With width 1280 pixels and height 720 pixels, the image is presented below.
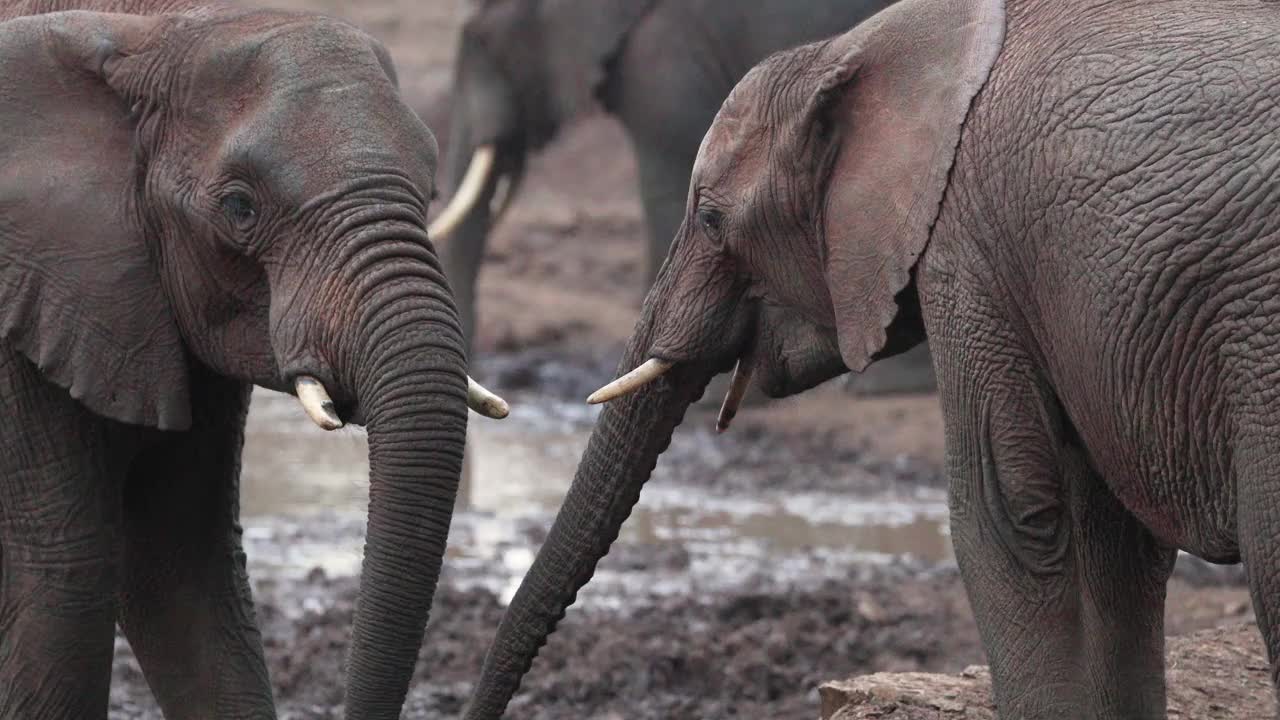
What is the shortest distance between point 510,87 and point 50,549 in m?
6.65

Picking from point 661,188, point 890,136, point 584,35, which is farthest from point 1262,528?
point 661,188

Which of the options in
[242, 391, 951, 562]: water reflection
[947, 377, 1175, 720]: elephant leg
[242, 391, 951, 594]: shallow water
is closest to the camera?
[947, 377, 1175, 720]: elephant leg

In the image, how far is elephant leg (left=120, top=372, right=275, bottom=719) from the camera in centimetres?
493

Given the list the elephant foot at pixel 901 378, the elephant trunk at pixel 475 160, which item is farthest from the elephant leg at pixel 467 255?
the elephant foot at pixel 901 378

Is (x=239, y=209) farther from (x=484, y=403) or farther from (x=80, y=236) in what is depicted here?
(x=484, y=403)

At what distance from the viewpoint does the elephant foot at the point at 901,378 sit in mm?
11305

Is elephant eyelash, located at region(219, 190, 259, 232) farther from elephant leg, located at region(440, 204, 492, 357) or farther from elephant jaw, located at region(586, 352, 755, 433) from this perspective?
elephant leg, located at region(440, 204, 492, 357)

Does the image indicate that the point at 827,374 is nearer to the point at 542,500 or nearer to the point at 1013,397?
the point at 1013,397

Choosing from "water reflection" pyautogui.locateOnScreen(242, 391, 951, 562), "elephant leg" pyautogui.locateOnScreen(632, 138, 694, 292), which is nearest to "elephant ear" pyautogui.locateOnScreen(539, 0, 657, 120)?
"elephant leg" pyautogui.locateOnScreen(632, 138, 694, 292)

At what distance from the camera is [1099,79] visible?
4230 millimetres

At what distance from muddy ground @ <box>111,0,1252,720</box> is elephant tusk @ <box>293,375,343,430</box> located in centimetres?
211

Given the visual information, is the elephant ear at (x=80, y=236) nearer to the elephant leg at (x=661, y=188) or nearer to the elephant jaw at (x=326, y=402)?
the elephant jaw at (x=326, y=402)

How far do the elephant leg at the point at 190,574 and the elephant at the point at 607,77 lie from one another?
568 centimetres

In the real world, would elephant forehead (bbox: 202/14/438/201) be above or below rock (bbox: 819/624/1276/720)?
above
